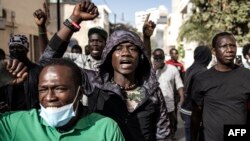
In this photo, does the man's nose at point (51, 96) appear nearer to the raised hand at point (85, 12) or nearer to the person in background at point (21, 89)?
the raised hand at point (85, 12)

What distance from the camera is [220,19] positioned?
1784 centimetres

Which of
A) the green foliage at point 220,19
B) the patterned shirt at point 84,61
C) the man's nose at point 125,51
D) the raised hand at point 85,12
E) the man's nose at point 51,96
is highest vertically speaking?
the green foliage at point 220,19

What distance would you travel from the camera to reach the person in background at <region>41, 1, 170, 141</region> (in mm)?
2752

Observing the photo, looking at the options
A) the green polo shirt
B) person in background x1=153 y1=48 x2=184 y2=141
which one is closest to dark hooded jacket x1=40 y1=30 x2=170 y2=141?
the green polo shirt

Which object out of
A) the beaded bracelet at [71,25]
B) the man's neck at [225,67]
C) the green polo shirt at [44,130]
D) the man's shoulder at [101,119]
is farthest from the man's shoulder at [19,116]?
the man's neck at [225,67]

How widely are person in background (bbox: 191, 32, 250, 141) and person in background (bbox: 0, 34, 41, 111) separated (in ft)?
5.58

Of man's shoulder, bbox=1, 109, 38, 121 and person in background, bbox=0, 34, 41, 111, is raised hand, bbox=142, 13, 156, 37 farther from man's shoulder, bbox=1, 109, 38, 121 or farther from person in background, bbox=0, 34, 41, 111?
man's shoulder, bbox=1, 109, 38, 121

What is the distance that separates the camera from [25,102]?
346cm

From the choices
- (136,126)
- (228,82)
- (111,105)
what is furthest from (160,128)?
(228,82)

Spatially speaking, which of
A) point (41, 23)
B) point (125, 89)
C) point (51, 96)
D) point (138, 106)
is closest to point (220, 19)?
point (41, 23)

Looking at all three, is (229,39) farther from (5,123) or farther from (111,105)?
(5,123)

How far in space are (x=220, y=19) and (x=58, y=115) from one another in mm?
16538

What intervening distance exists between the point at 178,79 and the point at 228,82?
2.80m

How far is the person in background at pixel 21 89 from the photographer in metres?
3.29
